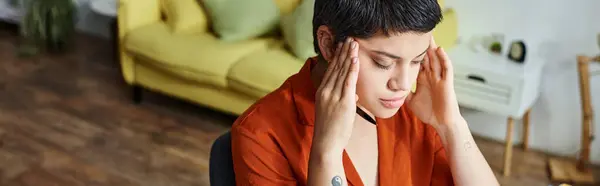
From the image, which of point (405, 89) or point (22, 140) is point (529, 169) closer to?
point (405, 89)

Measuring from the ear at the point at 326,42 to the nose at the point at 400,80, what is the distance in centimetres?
11

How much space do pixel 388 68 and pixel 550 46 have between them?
75.9 inches

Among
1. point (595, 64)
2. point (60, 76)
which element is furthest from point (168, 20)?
point (595, 64)

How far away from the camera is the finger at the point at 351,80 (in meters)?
1.15

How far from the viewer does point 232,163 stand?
131cm

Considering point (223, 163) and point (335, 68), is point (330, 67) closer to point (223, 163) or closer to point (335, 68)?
point (335, 68)

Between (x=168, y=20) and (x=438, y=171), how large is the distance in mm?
2155

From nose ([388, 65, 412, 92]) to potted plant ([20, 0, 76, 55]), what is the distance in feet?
10.2

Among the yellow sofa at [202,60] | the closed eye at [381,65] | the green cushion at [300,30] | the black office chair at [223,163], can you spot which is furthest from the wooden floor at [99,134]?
the closed eye at [381,65]

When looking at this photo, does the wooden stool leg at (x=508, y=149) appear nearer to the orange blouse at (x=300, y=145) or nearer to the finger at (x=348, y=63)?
the orange blouse at (x=300, y=145)

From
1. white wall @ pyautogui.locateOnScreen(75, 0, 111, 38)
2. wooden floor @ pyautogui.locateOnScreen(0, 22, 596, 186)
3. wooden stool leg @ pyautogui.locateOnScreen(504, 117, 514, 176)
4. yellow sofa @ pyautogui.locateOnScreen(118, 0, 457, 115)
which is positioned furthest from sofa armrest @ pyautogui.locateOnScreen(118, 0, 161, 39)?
wooden stool leg @ pyautogui.locateOnScreen(504, 117, 514, 176)

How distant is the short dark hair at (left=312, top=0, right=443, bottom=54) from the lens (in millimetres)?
1135

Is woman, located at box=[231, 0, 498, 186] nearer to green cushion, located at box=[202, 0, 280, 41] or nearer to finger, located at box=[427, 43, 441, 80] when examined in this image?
finger, located at box=[427, 43, 441, 80]

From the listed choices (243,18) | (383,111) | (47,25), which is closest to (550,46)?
(243,18)
